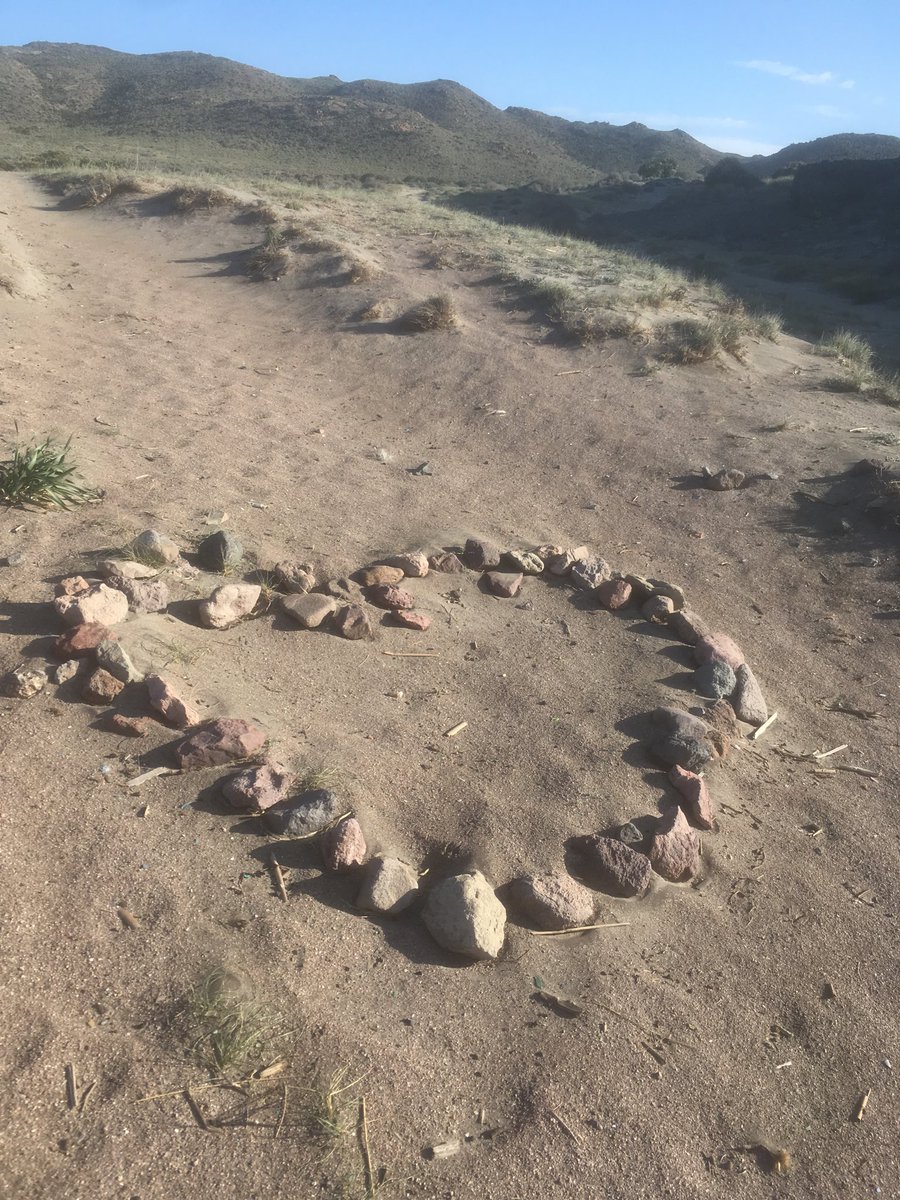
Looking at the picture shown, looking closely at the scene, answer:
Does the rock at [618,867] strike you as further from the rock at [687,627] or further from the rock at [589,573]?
the rock at [589,573]

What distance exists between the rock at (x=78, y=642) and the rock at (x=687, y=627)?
298cm

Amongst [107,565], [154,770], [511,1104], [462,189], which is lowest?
[511,1104]

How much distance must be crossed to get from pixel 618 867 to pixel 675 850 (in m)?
0.29

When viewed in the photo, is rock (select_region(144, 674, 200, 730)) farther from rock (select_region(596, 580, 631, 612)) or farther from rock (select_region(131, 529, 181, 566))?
rock (select_region(596, 580, 631, 612))

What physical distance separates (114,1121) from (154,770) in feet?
3.96

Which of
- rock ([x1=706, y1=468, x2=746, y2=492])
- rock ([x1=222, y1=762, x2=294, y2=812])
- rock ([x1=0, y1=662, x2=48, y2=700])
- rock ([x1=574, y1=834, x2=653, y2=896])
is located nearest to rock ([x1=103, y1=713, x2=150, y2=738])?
rock ([x1=0, y1=662, x2=48, y2=700])

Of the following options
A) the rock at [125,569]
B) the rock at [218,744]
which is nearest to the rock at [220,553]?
the rock at [125,569]

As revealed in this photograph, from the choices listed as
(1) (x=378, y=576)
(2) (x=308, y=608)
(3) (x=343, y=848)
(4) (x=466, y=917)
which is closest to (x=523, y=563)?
(1) (x=378, y=576)

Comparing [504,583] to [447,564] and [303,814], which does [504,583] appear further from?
[303,814]

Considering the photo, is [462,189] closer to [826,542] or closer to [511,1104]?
[826,542]

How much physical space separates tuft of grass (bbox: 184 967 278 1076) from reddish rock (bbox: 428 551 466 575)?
296 cm

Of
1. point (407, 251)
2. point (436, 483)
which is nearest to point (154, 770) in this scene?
point (436, 483)

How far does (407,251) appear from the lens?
1241 cm

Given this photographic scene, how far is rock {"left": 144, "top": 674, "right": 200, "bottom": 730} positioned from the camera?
10.3 ft
